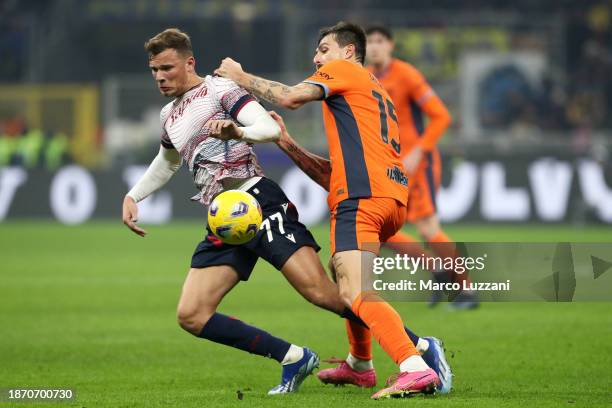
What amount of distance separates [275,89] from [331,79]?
1.05 ft

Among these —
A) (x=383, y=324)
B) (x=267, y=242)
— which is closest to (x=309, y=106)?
(x=267, y=242)

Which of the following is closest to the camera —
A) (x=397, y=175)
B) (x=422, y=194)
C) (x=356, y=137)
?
(x=356, y=137)

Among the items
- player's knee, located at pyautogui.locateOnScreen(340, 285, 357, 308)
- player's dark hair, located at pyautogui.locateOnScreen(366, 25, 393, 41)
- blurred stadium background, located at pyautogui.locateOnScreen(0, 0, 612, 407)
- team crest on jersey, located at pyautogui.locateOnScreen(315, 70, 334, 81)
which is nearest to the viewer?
player's knee, located at pyautogui.locateOnScreen(340, 285, 357, 308)

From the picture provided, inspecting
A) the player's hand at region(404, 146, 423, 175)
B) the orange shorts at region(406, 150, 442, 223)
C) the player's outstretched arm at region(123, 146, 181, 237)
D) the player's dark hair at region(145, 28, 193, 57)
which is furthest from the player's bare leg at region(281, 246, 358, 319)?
the orange shorts at region(406, 150, 442, 223)

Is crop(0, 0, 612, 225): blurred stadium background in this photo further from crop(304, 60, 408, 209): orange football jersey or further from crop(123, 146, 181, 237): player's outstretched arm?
crop(304, 60, 408, 209): orange football jersey

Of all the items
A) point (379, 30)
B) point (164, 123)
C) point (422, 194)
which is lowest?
point (422, 194)

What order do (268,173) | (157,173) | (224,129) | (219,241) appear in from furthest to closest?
(268,173)
(157,173)
(219,241)
(224,129)

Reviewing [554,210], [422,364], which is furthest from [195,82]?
[554,210]

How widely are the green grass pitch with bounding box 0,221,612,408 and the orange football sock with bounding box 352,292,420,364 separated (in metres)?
0.25

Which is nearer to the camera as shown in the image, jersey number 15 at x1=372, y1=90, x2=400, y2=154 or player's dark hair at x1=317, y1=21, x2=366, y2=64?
jersey number 15 at x1=372, y1=90, x2=400, y2=154

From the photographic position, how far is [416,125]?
10.5 m

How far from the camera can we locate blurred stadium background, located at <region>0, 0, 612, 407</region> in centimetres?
728

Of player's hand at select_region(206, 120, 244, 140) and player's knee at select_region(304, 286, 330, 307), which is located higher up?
player's hand at select_region(206, 120, 244, 140)

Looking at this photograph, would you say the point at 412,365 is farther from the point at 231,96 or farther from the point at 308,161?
the point at 231,96
